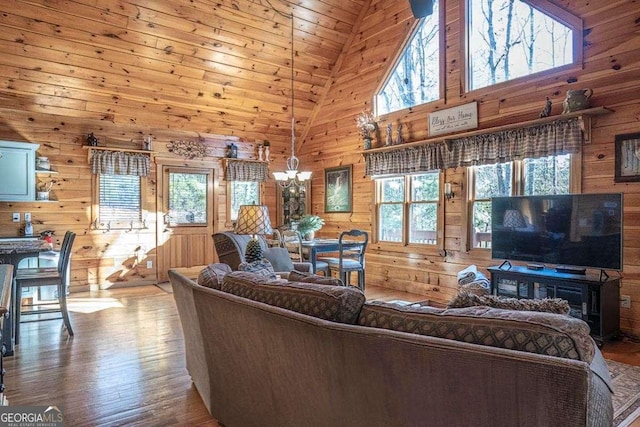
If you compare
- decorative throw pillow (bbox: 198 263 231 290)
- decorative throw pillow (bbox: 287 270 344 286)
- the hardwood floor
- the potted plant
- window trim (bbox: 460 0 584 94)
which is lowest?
the hardwood floor

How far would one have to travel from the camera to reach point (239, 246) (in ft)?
16.3

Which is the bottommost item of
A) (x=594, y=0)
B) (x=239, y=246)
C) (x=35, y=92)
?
(x=239, y=246)

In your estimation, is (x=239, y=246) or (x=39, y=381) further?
(x=239, y=246)

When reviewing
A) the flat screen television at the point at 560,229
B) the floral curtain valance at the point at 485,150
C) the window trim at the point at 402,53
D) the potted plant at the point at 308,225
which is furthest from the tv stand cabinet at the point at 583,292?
the window trim at the point at 402,53

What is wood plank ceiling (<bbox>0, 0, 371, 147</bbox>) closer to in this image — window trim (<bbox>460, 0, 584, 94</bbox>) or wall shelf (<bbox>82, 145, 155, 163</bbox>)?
wall shelf (<bbox>82, 145, 155, 163</bbox>)

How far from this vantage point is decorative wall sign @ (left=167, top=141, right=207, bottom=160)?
7.02m

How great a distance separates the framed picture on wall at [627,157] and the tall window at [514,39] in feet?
3.37

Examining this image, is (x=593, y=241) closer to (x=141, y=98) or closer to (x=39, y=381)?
(x=39, y=381)

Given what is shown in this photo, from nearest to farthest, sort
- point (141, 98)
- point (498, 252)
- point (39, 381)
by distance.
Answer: point (39, 381), point (498, 252), point (141, 98)

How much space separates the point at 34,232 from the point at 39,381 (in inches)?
144

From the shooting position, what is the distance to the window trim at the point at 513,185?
Answer: 4266 mm

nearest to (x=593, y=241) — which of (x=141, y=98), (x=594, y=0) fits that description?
(x=594, y=0)

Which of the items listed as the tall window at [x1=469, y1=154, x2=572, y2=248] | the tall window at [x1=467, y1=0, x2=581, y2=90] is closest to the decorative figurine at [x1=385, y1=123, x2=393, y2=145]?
the tall window at [x1=467, y1=0, x2=581, y2=90]

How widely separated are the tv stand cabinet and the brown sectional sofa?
2.66 meters
